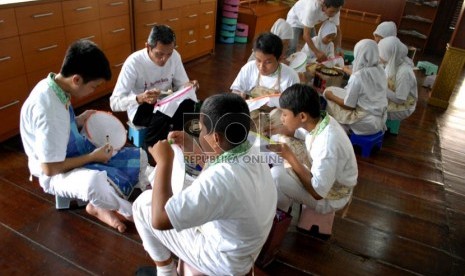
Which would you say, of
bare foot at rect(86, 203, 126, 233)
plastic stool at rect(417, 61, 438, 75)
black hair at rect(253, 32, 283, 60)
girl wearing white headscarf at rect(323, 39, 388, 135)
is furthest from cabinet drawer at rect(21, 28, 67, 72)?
plastic stool at rect(417, 61, 438, 75)

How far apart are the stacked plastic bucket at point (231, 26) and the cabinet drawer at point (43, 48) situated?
339 centimetres

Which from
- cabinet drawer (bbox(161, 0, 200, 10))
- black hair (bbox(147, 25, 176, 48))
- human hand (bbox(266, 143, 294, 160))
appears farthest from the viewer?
cabinet drawer (bbox(161, 0, 200, 10))

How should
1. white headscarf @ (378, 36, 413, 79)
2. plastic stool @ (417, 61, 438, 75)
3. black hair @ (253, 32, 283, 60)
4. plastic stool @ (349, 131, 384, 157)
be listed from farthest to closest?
plastic stool @ (417, 61, 438, 75) < white headscarf @ (378, 36, 413, 79) < plastic stool @ (349, 131, 384, 157) < black hair @ (253, 32, 283, 60)

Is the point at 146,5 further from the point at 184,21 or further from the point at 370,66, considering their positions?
the point at 370,66

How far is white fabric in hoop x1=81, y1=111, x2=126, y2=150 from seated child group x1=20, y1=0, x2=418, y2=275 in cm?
3

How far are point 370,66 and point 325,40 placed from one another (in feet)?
3.63

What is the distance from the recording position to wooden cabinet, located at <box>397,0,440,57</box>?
259 inches

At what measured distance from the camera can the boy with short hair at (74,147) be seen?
5.28 feet

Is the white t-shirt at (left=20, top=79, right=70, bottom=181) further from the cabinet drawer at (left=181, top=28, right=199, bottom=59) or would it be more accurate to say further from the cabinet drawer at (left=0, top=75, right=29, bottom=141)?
the cabinet drawer at (left=181, top=28, right=199, bottom=59)

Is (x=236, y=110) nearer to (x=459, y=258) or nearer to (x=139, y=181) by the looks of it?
(x=139, y=181)

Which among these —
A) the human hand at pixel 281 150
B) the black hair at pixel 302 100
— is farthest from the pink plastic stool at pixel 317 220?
the black hair at pixel 302 100

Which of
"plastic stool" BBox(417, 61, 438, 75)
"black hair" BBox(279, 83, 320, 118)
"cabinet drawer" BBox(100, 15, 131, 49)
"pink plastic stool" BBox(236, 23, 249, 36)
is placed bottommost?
"plastic stool" BBox(417, 61, 438, 75)

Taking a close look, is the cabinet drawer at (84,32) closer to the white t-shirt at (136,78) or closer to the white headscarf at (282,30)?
the white t-shirt at (136,78)

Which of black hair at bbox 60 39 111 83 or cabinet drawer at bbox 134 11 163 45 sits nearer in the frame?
black hair at bbox 60 39 111 83
